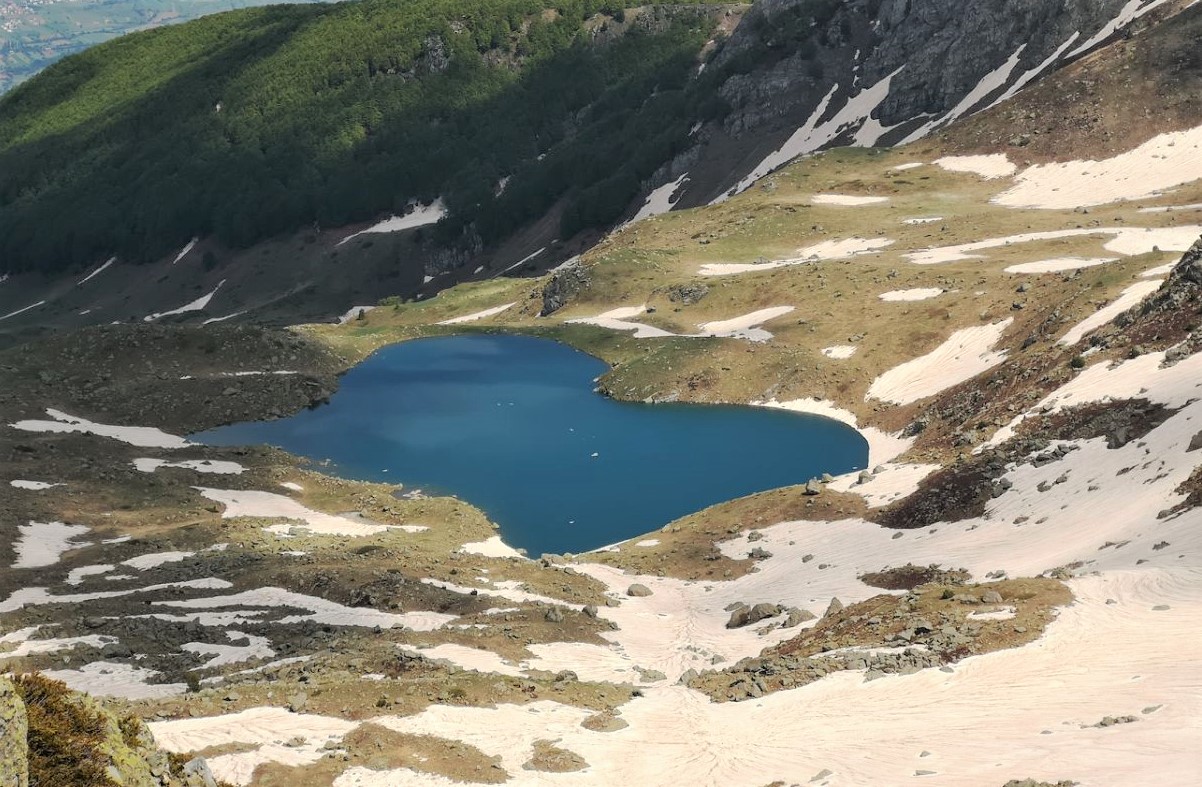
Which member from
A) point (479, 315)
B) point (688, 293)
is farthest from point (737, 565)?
point (479, 315)

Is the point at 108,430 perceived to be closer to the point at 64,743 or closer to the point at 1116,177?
the point at 64,743

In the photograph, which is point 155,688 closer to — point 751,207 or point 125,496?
point 125,496

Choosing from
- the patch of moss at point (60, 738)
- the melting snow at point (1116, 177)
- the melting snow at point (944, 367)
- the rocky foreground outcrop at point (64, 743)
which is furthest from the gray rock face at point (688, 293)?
the patch of moss at point (60, 738)

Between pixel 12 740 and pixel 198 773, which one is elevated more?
pixel 12 740

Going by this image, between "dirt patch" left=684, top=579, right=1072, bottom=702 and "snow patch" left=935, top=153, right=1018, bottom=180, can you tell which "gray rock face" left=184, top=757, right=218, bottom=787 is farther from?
"snow patch" left=935, top=153, right=1018, bottom=180

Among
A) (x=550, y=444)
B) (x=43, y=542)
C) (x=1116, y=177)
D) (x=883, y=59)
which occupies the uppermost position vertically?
(x=883, y=59)

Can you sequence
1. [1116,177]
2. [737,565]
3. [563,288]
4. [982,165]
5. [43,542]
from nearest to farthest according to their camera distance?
[737,565], [43,542], [1116,177], [563,288], [982,165]

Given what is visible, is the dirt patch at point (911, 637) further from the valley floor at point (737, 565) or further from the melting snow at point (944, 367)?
the melting snow at point (944, 367)

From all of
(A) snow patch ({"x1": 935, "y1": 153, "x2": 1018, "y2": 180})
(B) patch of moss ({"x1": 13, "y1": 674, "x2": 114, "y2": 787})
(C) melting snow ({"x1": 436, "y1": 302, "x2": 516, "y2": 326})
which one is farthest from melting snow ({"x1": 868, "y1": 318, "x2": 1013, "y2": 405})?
(B) patch of moss ({"x1": 13, "y1": 674, "x2": 114, "y2": 787})
